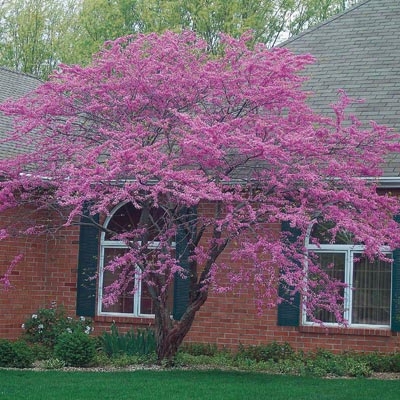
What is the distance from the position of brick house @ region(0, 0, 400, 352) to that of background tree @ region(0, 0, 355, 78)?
1393cm

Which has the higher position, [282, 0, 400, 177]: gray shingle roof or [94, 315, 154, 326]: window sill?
[282, 0, 400, 177]: gray shingle roof

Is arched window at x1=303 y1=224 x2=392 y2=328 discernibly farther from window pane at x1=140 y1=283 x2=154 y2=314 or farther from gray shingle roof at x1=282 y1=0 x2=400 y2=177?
window pane at x1=140 y1=283 x2=154 y2=314

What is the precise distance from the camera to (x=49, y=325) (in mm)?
15805

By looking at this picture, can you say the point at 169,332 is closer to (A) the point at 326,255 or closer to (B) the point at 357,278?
(A) the point at 326,255

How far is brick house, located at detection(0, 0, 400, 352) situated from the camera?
46.1 feet

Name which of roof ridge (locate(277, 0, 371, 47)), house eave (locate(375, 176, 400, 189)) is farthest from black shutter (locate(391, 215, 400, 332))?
roof ridge (locate(277, 0, 371, 47))

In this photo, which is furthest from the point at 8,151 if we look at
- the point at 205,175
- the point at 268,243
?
the point at 268,243

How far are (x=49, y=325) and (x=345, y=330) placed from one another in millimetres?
5130

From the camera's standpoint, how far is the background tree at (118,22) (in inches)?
1245

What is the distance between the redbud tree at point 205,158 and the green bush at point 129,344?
2.22 ft

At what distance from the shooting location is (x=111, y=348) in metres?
14.2

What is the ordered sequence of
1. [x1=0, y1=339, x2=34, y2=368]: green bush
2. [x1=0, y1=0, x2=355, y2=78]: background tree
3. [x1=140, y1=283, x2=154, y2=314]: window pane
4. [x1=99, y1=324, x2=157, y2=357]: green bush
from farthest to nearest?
[x1=0, y1=0, x2=355, y2=78]: background tree → [x1=140, y1=283, x2=154, y2=314]: window pane → [x1=99, y1=324, x2=157, y2=357]: green bush → [x1=0, y1=339, x2=34, y2=368]: green bush

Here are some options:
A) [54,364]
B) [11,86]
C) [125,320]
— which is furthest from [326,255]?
[11,86]

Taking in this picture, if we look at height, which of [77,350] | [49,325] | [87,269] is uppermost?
[87,269]
